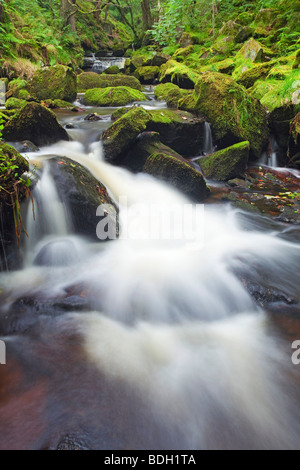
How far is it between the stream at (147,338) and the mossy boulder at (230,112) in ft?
→ 10.5

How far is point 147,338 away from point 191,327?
0.47m

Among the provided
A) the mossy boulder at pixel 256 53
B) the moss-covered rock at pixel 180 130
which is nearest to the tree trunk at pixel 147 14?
the mossy boulder at pixel 256 53

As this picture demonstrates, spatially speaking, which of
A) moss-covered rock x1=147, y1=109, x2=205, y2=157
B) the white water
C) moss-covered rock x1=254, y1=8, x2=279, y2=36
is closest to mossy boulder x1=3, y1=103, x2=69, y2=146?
the white water

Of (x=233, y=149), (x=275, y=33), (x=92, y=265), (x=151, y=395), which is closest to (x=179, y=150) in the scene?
(x=233, y=149)

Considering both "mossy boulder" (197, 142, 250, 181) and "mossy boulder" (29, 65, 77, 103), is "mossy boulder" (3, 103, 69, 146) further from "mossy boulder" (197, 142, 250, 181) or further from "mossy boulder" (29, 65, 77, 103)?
"mossy boulder" (29, 65, 77, 103)

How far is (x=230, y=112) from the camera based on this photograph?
668 centimetres

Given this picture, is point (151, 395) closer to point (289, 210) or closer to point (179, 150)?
point (289, 210)

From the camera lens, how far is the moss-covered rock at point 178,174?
5.34 metres

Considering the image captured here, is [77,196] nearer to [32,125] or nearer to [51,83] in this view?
[32,125]

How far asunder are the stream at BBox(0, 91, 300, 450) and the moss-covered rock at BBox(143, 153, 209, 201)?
3.76 ft

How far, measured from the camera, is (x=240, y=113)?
6.76 m

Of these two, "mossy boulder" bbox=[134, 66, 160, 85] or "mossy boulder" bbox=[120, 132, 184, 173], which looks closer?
"mossy boulder" bbox=[120, 132, 184, 173]

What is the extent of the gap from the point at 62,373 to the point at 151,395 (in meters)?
0.70

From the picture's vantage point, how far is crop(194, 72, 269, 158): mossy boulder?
6.67m
